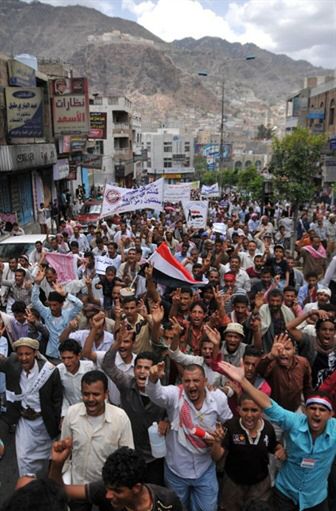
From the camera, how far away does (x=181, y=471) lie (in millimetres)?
3576

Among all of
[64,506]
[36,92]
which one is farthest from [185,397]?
[36,92]

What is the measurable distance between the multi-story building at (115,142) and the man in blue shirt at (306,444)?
50048 millimetres

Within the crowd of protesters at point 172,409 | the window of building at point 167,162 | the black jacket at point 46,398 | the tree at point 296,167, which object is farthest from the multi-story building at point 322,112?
the window of building at point 167,162

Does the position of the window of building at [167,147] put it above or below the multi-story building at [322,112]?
below

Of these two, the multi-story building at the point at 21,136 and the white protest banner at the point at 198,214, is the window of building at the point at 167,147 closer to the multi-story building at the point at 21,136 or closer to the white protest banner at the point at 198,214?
the multi-story building at the point at 21,136

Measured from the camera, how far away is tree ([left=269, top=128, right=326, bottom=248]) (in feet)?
58.5

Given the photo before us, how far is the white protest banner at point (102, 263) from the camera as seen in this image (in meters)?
8.30

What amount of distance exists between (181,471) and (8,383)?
1.52 meters

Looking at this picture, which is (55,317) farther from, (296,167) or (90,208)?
(90,208)

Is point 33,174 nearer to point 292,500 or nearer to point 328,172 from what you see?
point 328,172

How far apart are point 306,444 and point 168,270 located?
4198 mm

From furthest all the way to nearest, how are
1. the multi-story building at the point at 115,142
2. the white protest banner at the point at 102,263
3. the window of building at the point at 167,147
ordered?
the window of building at the point at 167,147, the multi-story building at the point at 115,142, the white protest banner at the point at 102,263

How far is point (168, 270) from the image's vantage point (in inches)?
285

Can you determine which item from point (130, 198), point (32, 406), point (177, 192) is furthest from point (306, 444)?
point (177, 192)
